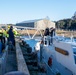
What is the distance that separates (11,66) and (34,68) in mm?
1515

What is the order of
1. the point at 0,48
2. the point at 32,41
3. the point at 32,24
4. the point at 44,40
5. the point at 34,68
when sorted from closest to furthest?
the point at 34,68
the point at 0,48
the point at 44,40
the point at 32,41
the point at 32,24

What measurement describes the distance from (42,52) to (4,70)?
29.3 feet

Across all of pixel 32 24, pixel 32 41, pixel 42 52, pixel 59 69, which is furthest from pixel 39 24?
pixel 59 69

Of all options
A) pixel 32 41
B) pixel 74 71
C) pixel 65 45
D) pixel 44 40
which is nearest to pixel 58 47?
pixel 65 45

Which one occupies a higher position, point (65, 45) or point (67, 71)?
point (65, 45)

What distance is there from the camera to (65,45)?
10.2 metres

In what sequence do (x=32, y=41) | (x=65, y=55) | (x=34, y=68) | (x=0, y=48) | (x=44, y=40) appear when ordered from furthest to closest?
(x=32, y=41) → (x=44, y=40) → (x=0, y=48) → (x=65, y=55) → (x=34, y=68)

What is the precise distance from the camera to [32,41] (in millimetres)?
33219

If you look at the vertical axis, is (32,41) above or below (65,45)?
below

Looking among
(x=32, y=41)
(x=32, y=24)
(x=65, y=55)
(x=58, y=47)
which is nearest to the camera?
(x=65, y=55)

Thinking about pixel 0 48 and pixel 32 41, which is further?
pixel 32 41

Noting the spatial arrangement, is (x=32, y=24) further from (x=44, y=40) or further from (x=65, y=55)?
(x=65, y=55)

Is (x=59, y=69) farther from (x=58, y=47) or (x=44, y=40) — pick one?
(x=44, y=40)

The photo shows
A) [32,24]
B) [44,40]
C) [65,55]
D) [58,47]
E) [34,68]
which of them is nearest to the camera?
[34,68]
